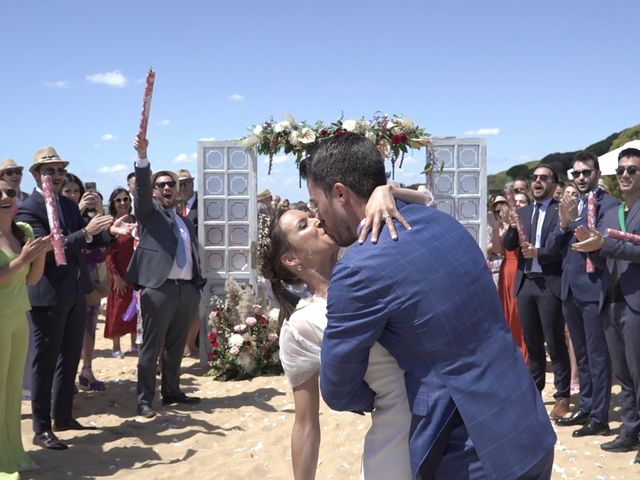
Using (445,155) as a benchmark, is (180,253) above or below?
below

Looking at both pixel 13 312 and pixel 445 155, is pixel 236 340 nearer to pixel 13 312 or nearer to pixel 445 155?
pixel 13 312

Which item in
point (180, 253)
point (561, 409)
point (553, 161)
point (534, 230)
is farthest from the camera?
point (553, 161)

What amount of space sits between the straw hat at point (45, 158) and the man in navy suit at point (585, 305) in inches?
174

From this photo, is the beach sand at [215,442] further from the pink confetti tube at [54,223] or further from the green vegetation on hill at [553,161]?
the green vegetation on hill at [553,161]

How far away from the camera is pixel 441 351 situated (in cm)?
179

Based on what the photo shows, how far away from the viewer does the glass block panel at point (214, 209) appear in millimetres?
8828

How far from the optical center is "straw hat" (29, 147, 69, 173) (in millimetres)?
6000

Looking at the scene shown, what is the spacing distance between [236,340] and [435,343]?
6337 millimetres

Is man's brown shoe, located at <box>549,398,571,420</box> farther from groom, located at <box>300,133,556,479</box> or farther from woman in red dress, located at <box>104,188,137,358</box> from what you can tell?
woman in red dress, located at <box>104,188,137,358</box>

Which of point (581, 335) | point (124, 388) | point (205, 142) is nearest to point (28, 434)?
point (124, 388)

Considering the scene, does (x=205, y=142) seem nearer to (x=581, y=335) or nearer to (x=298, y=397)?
(x=581, y=335)

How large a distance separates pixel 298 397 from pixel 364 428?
3.60m

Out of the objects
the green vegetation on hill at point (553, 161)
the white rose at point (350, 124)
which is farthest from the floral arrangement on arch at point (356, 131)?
the green vegetation on hill at point (553, 161)

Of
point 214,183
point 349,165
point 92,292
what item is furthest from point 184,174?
point 349,165
